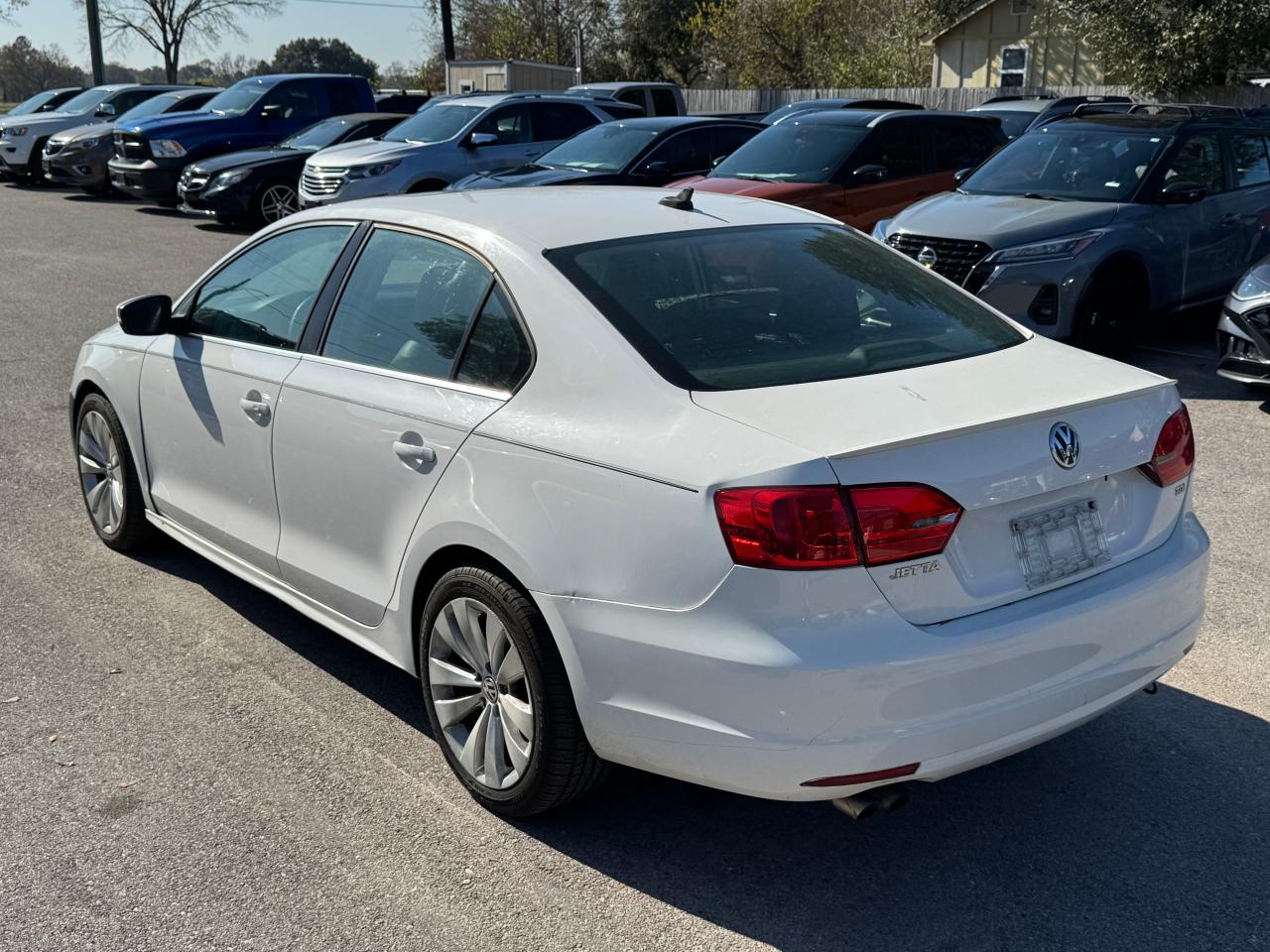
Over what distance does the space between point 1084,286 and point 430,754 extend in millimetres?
6277

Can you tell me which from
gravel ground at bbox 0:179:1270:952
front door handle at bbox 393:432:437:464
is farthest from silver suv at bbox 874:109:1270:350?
front door handle at bbox 393:432:437:464

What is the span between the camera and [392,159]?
15875 millimetres

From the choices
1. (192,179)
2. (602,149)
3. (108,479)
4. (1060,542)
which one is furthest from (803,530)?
(192,179)

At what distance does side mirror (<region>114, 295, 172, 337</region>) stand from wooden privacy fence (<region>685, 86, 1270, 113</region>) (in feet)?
66.3

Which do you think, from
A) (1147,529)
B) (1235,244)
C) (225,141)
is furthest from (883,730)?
(225,141)

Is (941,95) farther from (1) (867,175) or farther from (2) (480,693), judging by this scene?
(2) (480,693)

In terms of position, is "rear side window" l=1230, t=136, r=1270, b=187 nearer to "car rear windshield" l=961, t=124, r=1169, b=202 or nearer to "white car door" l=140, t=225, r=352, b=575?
"car rear windshield" l=961, t=124, r=1169, b=202

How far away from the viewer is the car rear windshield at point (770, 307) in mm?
3428

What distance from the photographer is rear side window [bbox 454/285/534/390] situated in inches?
140

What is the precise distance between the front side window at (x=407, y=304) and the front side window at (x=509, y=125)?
42.4 feet

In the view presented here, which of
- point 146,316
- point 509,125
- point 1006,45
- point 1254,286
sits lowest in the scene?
point 1254,286

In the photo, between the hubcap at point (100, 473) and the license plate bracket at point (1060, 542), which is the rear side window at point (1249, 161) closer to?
the license plate bracket at point (1060, 542)

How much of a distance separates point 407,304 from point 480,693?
1.23 metres

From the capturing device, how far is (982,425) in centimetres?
306
